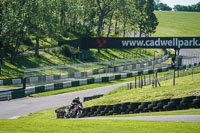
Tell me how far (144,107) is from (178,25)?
124m

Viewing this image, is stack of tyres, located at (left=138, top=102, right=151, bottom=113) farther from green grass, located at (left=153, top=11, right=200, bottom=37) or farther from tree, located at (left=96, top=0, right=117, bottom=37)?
green grass, located at (left=153, top=11, right=200, bottom=37)

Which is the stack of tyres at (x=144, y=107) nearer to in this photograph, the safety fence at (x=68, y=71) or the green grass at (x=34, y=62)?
the safety fence at (x=68, y=71)

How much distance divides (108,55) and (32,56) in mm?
20235

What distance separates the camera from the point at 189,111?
1678 cm

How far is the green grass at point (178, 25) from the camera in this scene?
122 meters

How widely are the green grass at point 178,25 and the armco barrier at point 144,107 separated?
326 ft

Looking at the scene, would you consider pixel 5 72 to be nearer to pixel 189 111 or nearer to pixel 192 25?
pixel 189 111

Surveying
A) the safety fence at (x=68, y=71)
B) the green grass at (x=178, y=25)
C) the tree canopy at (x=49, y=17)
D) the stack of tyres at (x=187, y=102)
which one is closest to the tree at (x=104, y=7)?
the tree canopy at (x=49, y=17)

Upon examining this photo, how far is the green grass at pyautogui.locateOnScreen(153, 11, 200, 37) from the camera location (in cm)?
12162

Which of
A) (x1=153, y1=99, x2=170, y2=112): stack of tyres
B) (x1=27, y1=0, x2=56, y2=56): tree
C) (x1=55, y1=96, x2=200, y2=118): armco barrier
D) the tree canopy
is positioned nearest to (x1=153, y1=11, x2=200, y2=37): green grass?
the tree canopy

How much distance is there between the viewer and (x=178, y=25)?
455ft

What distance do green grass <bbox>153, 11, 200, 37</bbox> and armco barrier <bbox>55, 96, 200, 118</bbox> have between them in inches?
3917

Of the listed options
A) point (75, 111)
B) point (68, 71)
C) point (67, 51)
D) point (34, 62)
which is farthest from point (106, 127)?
point (67, 51)

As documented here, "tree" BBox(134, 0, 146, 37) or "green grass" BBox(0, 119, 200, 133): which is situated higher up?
"tree" BBox(134, 0, 146, 37)
